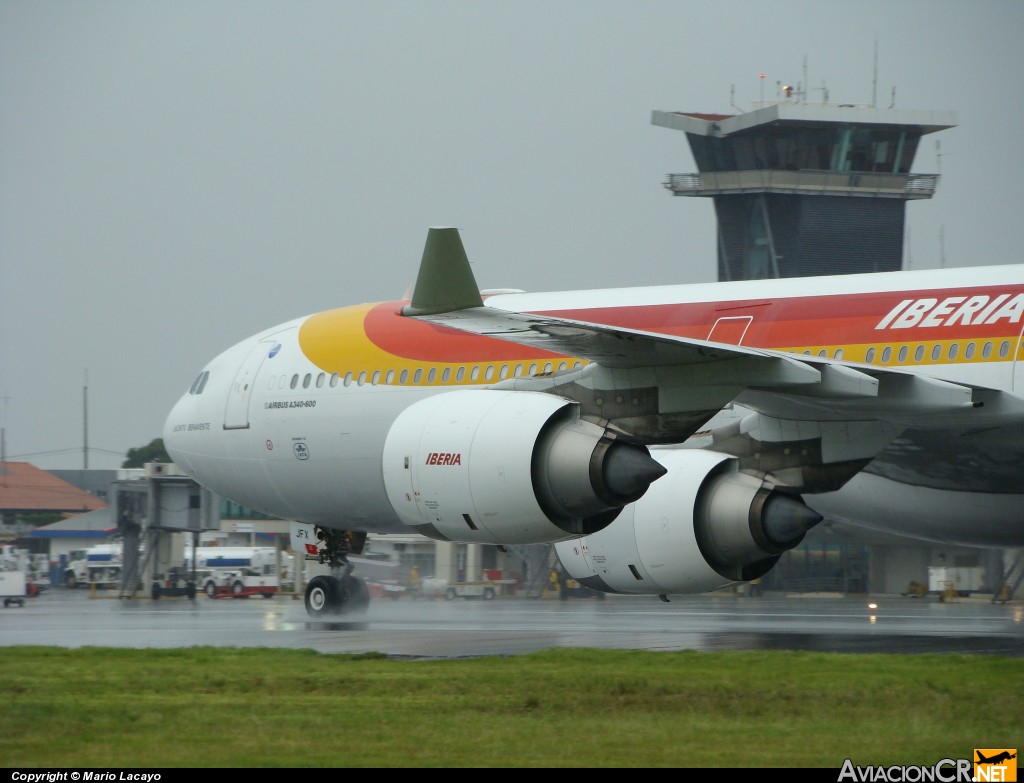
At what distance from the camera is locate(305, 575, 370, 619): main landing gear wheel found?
22125mm

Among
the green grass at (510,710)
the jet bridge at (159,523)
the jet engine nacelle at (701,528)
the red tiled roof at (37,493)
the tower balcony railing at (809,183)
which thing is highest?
the tower balcony railing at (809,183)

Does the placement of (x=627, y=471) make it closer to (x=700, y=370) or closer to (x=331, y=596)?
(x=700, y=370)

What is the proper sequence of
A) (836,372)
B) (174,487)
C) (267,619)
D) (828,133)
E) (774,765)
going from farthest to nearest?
(828,133)
(174,487)
(267,619)
(836,372)
(774,765)

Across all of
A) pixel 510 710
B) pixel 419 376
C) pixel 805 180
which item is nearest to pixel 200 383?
pixel 419 376

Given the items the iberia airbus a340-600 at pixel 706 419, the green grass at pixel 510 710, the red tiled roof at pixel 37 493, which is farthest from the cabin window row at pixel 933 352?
the red tiled roof at pixel 37 493

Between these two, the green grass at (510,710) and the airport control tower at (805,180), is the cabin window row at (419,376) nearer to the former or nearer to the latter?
the green grass at (510,710)

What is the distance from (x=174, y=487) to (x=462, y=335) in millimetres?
22344

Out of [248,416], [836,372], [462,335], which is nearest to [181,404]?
[248,416]

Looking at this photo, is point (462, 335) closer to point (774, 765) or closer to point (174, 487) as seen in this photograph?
point (774, 765)

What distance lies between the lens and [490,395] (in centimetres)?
1520

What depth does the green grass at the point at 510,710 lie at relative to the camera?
8109mm

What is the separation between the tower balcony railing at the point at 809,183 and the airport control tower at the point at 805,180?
5 centimetres

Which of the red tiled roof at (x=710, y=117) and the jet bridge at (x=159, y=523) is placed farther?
the red tiled roof at (x=710, y=117)

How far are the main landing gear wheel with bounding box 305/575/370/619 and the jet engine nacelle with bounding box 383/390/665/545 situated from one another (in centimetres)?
715
